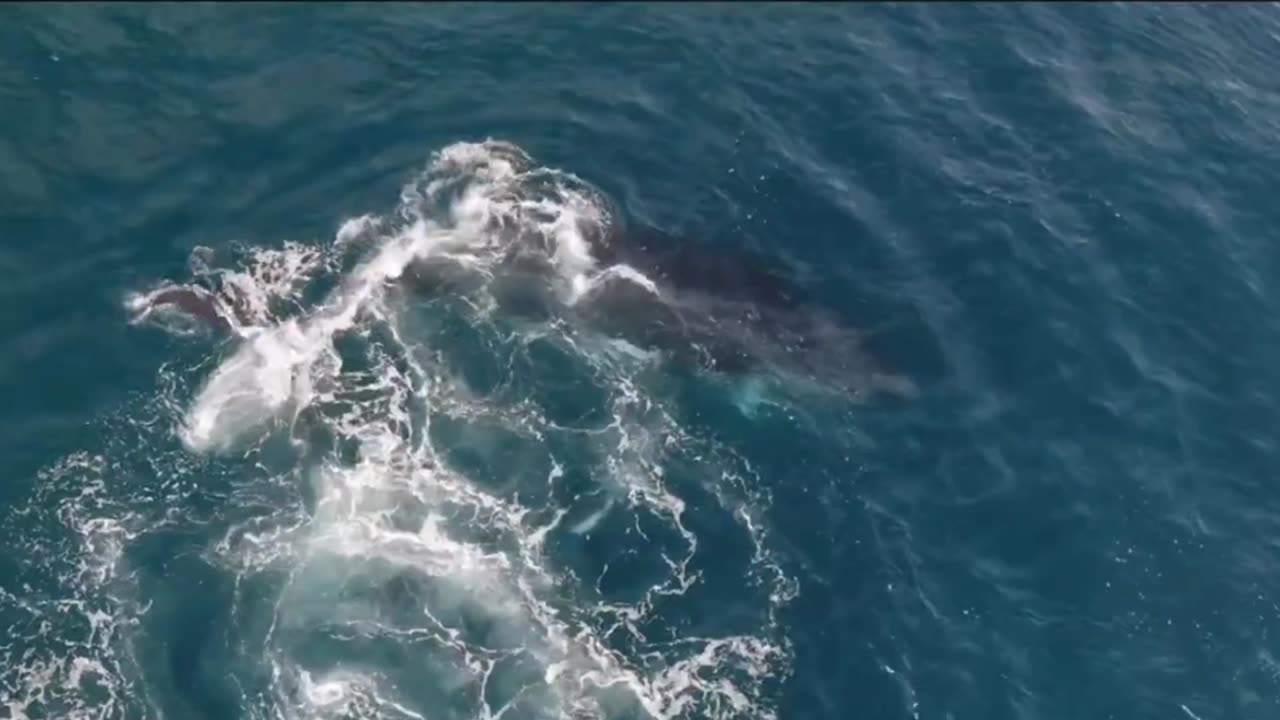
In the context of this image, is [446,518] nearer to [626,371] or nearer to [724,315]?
[626,371]

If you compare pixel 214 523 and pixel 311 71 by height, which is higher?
pixel 311 71

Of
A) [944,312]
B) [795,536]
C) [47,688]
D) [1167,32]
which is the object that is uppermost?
[1167,32]

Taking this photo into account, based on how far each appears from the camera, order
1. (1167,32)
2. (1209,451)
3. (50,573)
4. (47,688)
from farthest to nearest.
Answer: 1. (1167,32)
2. (1209,451)
3. (50,573)
4. (47,688)

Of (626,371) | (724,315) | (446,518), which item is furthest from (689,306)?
(446,518)

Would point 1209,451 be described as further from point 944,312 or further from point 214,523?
point 214,523

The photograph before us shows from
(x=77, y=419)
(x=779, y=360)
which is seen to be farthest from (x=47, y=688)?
(x=779, y=360)

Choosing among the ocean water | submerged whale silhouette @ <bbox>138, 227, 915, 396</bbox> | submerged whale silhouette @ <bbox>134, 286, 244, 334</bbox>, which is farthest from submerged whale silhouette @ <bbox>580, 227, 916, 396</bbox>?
submerged whale silhouette @ <bbox>134, 286, 244, 334</bbox>
